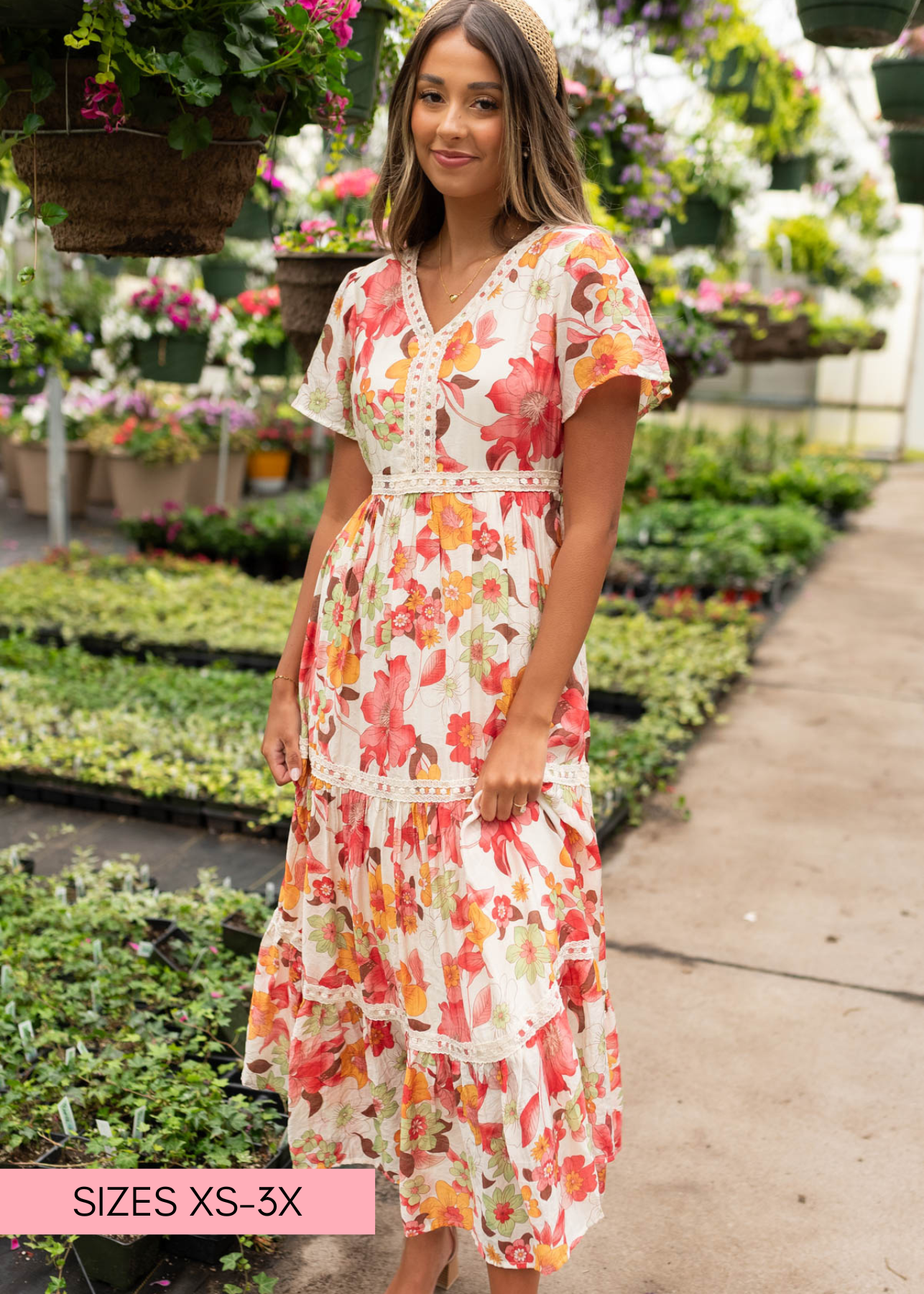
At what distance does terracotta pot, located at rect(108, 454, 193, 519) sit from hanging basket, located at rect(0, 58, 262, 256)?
253 inches

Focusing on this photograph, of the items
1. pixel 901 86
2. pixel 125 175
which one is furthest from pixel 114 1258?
pixel 901 86

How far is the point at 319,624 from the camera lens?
1530 mm

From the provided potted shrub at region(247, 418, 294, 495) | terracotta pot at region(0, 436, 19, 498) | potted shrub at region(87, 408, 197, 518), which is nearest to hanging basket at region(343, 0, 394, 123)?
potted shrub at region(87, 408, 197, 518)

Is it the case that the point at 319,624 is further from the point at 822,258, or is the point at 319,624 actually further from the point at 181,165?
the point at 822,258

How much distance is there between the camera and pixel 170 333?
18.5ft

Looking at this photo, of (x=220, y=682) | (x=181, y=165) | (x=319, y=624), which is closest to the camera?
(x=319, y=624)

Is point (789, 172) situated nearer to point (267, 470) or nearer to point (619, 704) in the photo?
point (619, 704)

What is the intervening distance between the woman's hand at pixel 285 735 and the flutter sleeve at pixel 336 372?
1.15 ft

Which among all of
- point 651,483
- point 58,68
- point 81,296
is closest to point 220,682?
point 58,68

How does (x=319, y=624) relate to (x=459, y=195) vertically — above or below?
below

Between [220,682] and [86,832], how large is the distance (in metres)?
1.12

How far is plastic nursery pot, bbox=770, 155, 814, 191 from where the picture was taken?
5984 mm

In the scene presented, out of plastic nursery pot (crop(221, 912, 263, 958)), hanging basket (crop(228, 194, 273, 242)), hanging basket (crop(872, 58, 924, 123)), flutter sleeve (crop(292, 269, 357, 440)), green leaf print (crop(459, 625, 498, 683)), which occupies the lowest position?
plastic nursery pot (crop(221, 912, 263, 958))

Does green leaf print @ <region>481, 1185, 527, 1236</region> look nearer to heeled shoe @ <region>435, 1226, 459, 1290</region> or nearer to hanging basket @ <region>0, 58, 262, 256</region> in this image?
heeled shoe @ <region>435, 1226, 459, 1290</region>
